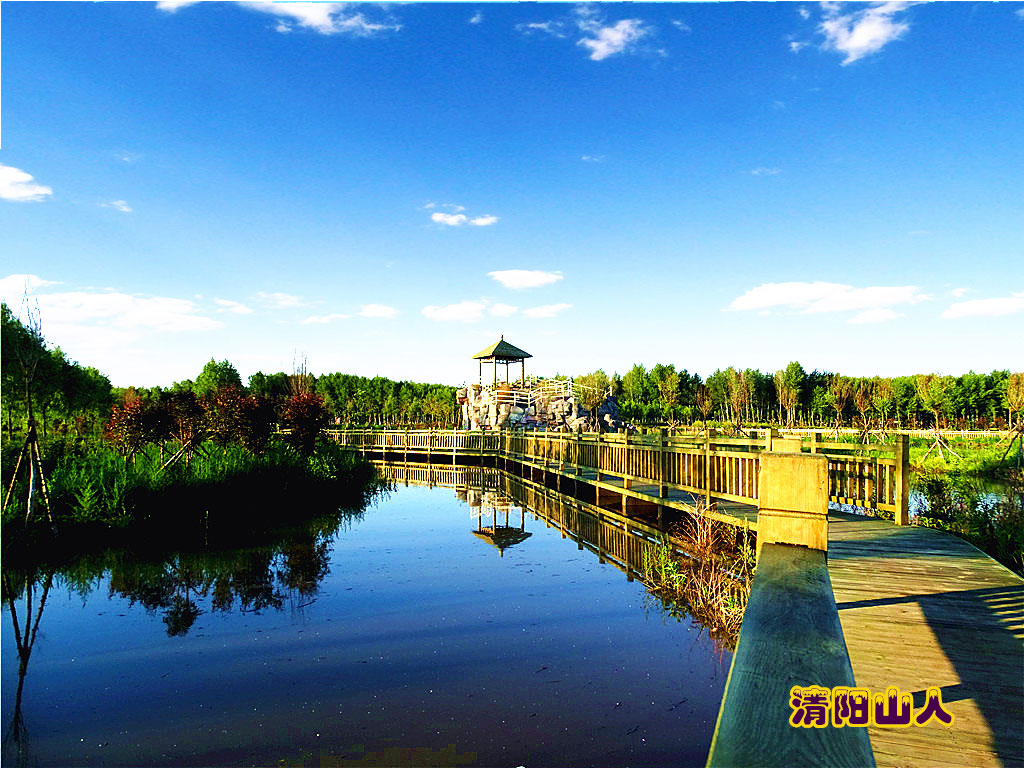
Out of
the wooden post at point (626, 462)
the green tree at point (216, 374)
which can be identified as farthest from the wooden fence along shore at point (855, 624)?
the green tree at point (216, 374)

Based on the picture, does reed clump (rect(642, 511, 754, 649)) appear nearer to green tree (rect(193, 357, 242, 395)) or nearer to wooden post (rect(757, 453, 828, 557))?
wooden post (rect(757, 453, 828, 557))

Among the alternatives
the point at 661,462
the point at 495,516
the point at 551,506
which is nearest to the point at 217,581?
the point at 661,462

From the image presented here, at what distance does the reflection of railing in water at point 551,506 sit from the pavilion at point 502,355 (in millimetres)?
8959

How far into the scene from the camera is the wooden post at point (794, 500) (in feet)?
13.9

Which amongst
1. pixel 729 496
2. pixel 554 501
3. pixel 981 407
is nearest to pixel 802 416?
pixel 981 407

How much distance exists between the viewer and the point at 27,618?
7.95 m

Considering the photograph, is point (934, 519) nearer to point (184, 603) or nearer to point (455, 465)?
point (184, 603)

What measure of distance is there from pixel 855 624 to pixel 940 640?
60 centimetres

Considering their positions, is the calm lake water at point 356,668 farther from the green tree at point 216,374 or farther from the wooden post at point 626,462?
the green tree at point 216,374

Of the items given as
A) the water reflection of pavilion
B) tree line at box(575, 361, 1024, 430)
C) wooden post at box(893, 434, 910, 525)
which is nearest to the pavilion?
tree line at box(575, 361, 1024, 430)

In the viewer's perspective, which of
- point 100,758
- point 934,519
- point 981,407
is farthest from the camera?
point 981,407

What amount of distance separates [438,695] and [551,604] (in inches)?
127

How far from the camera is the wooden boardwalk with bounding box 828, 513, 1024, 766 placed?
11.4 ft

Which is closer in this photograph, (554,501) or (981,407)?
(554,501)
